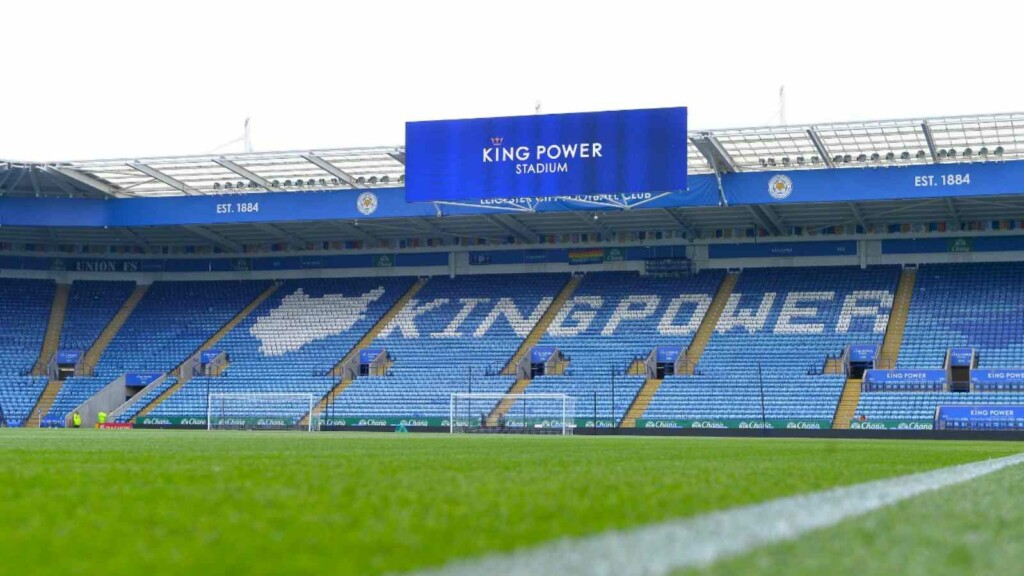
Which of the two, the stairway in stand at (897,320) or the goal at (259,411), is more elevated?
the stairway in stand at (897,320)

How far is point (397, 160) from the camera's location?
40906 mm

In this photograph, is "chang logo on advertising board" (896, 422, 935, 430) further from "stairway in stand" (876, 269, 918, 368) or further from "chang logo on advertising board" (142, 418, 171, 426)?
"chang logo on advertising board" (142, 418, 171, 426)

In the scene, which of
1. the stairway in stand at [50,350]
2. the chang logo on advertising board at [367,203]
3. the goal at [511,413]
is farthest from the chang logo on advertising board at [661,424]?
the stairway in stand at [50,350]

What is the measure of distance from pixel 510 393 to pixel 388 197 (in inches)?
327

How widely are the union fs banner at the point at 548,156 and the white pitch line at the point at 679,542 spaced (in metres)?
32.6

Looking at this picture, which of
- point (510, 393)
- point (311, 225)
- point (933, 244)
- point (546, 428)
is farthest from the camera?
point (311, 225)

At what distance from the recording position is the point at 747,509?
4309 mm

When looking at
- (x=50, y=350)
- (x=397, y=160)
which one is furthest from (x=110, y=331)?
(x=397, y=160)

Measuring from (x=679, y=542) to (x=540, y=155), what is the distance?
116ft

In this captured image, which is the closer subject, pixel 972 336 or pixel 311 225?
pixel 972 336

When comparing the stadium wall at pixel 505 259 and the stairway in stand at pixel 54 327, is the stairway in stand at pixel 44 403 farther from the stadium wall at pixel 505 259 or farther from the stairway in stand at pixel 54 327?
the stadium wall at pixel 505 259

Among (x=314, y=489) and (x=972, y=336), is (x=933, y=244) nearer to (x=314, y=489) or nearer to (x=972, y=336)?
(x=972, y=336)

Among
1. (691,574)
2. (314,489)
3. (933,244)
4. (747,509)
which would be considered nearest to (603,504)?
(747,509)

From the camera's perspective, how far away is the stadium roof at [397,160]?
121ft
